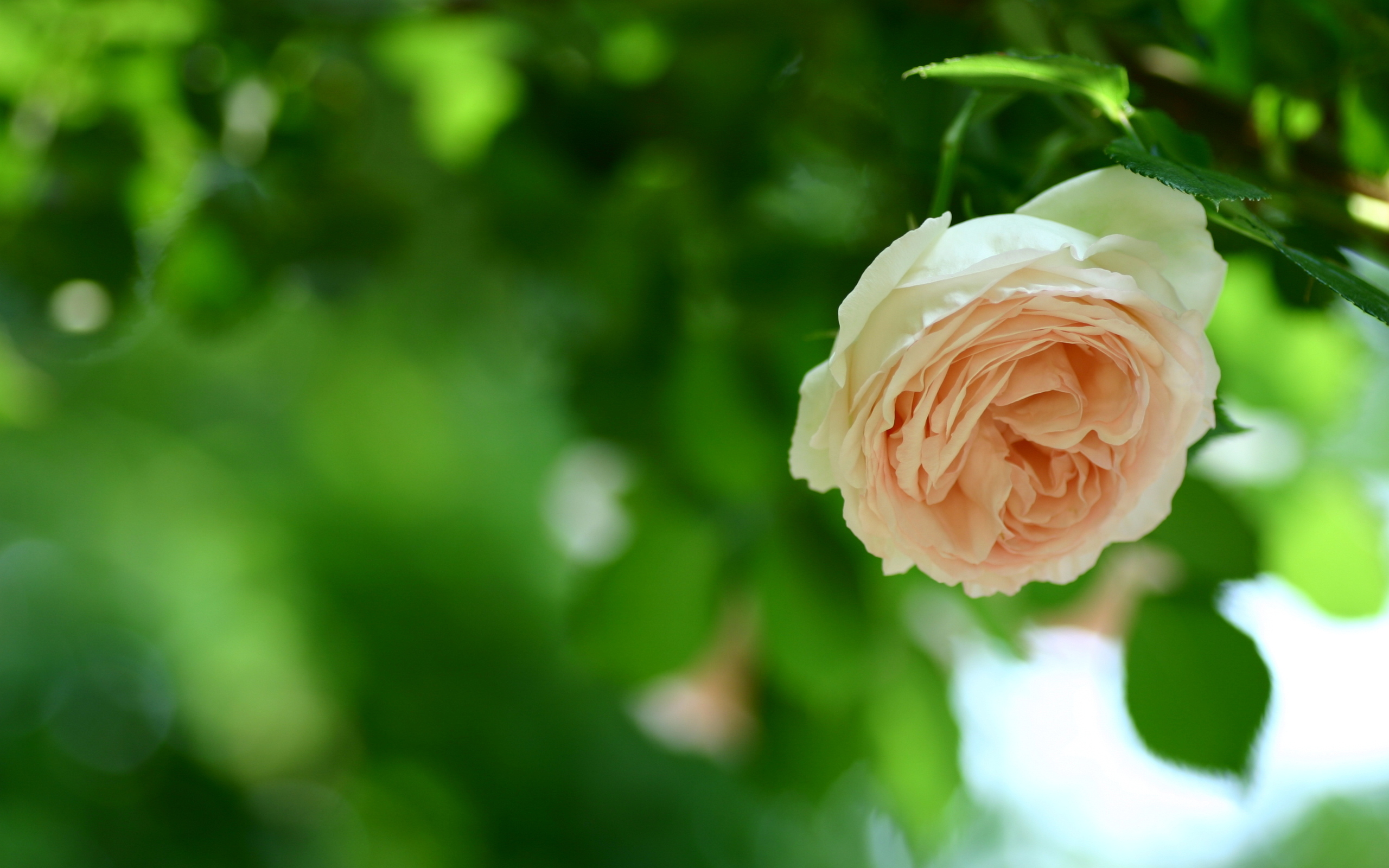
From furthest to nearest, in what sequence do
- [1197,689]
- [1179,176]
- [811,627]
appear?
[811,627]
[1197,689]
[1179,176]

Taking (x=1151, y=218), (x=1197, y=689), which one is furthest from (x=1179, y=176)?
(x=1197, y=689)

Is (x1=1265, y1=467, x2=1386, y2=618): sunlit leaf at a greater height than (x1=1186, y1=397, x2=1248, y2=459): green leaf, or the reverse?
(x1=1186, y1=397, x2=1248, y2=459): green leaf

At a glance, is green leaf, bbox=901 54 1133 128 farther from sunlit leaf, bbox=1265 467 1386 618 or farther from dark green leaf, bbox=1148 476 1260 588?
sunlit leaf, bbox=1265 467 1386 618

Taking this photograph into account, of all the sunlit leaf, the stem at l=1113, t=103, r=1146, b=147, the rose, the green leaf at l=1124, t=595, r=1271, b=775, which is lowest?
the sunlit leaf

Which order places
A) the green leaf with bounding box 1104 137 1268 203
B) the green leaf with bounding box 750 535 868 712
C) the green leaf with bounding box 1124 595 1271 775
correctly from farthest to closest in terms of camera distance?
1. the green leaf with bounding box 750 535 868 712
2. the green leaf with bounding box 1124 595 1271 775
3. the green leaf with bounding box 1104 137 1268 203

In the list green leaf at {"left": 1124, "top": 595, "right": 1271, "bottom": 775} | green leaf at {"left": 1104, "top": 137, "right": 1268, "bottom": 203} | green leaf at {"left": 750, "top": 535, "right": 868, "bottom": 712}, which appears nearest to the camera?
green leaf at {"left": 1104, "top": 137, "right": 1268, "bottom": 203}

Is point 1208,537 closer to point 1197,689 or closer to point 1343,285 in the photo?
point 1197,689

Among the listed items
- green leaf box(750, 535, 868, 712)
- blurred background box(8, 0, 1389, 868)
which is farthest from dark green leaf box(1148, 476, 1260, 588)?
green leaf box(750, 535, 868, 712)

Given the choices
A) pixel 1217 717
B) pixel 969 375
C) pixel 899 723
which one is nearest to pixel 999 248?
pixel 969 375
